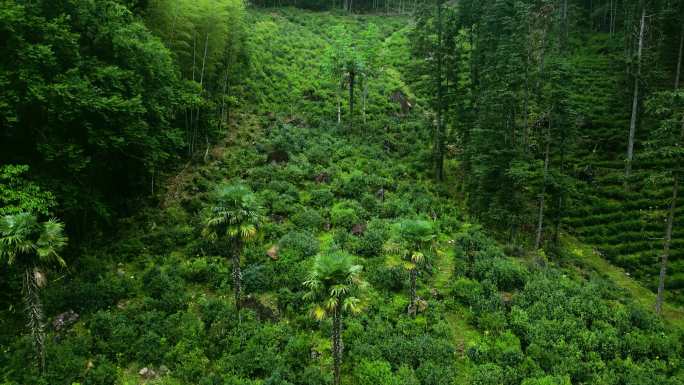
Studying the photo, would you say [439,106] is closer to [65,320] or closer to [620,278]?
[620,278]

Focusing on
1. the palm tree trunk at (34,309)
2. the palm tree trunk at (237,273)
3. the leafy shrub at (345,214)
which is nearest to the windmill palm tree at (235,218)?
the palm tree trunk at (237,273)

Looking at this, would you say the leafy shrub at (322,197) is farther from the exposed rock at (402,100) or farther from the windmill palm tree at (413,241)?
the exposed rock at (402,100)

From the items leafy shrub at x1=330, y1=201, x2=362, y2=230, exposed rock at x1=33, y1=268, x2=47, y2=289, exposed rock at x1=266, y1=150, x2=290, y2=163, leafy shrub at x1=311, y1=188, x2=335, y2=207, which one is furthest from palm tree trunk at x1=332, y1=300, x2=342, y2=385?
exposed rock at x1=266, y1=150, x2=290, y2=163

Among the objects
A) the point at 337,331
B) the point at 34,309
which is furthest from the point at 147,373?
the point at 337,331

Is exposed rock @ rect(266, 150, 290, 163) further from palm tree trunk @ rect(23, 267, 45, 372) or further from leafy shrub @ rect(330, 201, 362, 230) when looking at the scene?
palm tree trunk @ rect(23, 267, 45, 372)

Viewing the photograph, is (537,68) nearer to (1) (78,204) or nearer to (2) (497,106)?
(2) (497,106)

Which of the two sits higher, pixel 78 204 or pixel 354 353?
pixel 78 204

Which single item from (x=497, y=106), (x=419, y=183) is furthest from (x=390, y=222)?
(x=497, y=106)
